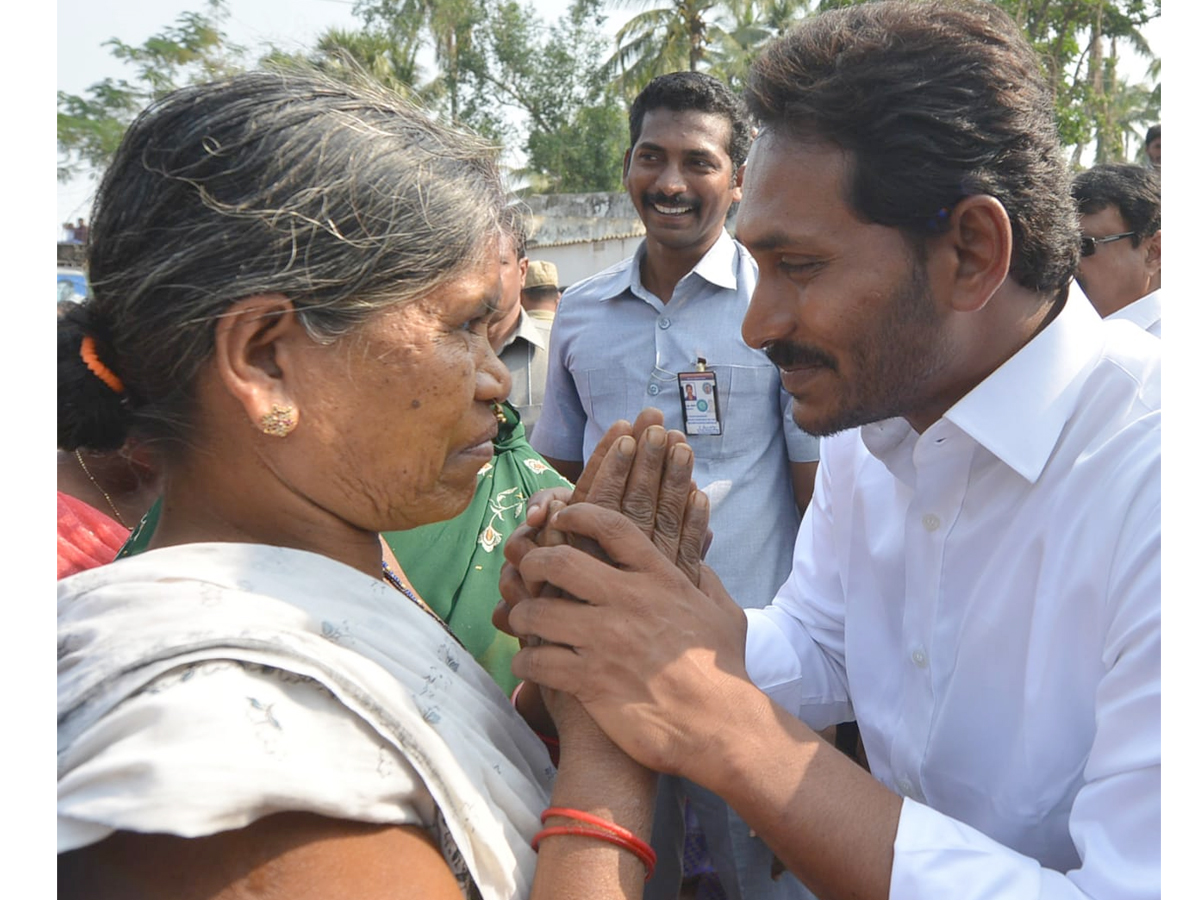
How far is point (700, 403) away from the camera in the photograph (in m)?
3.91

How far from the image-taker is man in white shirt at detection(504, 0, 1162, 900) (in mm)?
1567

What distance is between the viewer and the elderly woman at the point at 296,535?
116 centimetres

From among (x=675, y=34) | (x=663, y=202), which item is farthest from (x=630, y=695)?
(x=675, y=34)

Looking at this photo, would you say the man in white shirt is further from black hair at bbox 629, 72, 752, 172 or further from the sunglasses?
the sunglasses

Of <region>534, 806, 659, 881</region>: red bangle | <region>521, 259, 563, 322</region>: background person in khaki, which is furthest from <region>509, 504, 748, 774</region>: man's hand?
<region>521, 259, 563, 322</region>: background person in khaki

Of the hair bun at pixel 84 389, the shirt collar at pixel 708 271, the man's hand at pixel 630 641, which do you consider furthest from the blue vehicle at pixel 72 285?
the shirt collar at pixel 708 271

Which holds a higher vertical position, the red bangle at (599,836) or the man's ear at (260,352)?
the man's ear at (260,352)

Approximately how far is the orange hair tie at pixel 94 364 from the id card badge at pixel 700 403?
2588 millimetres

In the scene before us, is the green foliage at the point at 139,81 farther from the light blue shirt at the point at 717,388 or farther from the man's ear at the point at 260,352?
the light blue shirt at the point at 717,388

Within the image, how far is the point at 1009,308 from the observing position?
1985mm

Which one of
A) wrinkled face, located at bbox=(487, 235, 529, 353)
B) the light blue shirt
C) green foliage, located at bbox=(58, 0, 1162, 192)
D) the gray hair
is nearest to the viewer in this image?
the gray hair

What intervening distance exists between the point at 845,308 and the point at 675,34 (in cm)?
3048

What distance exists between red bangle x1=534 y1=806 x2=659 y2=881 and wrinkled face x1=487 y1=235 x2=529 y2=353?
30.8 inches

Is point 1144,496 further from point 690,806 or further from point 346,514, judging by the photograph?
point 690,806
